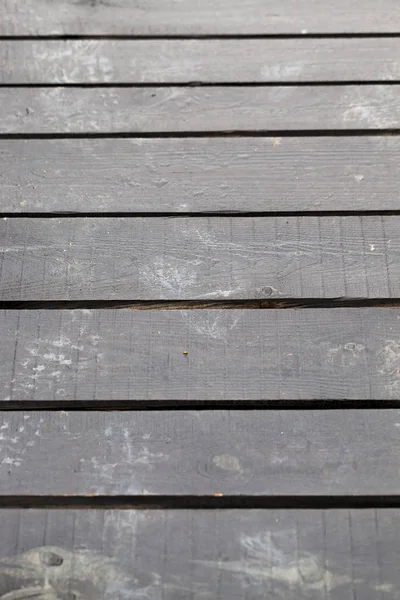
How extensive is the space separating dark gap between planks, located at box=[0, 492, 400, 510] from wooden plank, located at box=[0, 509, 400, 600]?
14 millimetres

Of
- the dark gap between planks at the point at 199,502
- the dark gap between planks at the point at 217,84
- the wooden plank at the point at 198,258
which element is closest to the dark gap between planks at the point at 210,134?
the dark gap between planks at the point at 217,84

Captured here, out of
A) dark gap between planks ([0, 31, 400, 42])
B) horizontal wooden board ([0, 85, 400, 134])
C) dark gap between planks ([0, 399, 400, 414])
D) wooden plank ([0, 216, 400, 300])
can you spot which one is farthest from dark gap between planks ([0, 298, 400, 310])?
dark gap between planks ([0, 31, 400, 42])

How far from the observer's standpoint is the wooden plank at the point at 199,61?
66.6 inches

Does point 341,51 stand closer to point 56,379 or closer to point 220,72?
point 220,72

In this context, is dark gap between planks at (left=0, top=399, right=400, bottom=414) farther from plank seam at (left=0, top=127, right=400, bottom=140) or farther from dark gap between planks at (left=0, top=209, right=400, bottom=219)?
plank seam at (left=0, top=127, right=400, bottom=140)

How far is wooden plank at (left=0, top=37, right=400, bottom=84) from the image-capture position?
1.69m

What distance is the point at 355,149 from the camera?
155 cm

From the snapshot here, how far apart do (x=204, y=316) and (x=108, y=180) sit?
0.45 meters

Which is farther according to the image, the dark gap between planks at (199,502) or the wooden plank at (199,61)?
the wooden plank at (199,61)

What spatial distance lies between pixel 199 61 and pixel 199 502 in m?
1.20

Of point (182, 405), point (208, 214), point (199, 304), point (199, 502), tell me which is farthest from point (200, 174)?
point (199, 502)

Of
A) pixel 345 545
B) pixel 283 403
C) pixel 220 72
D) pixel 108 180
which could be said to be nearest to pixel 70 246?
pixel 108 180

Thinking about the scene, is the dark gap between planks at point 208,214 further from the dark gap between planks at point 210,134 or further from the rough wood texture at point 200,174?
the dark gap between planks at point 210,134

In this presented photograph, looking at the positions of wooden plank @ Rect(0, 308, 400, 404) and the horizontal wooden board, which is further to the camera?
the horizontal wooden board
